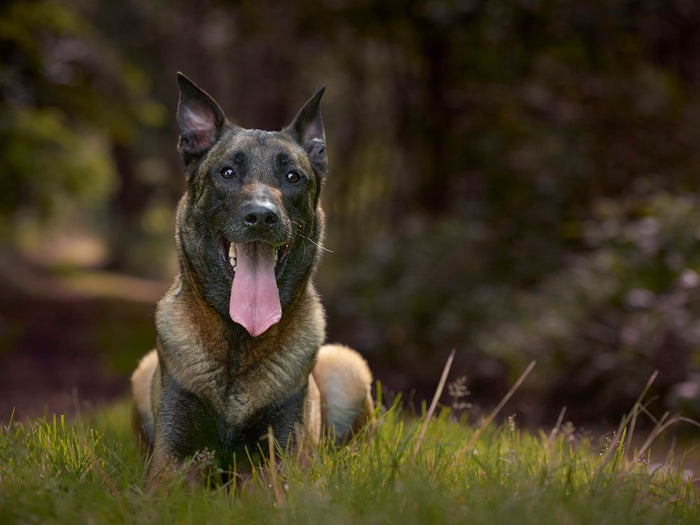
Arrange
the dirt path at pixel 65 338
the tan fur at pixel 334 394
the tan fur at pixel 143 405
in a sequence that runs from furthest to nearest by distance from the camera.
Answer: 1. the dirt path at pixel 65 338
2. the tan fur at pixel 334 394
3. the tan fur at pixel 143 405

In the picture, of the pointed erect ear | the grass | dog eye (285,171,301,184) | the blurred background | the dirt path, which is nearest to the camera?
the grass

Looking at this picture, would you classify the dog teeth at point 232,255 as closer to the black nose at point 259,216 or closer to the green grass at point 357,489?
the black nose at point 259,216

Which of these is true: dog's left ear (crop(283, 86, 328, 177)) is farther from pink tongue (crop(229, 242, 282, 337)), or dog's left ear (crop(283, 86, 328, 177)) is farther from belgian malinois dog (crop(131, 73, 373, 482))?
pink tongue (crop(229, 242, 282, 337))

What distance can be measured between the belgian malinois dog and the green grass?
259 mm

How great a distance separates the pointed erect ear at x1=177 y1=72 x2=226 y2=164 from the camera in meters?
3.98

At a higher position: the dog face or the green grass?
the dog face

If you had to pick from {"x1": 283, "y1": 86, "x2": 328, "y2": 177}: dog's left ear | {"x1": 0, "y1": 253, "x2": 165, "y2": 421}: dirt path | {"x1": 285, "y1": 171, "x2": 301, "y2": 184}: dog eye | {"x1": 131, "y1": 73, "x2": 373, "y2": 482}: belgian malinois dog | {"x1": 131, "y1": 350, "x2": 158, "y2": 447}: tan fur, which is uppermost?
{"x1": 283, "y1": 86, "x2": 328, "y2": 177}: dog's left ear

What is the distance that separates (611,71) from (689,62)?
119 cm

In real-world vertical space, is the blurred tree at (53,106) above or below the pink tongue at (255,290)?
above

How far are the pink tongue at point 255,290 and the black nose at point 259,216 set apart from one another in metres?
0.21

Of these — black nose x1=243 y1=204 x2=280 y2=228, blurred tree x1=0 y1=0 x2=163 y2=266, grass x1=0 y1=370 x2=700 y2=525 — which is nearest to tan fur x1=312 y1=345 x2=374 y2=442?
grass x1=0 y1=370 x2=700 y2=525

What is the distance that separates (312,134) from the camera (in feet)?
13.7

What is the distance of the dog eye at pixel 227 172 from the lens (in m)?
3.75

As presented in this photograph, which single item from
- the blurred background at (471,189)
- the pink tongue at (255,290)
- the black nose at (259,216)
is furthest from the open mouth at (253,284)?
the blurred background at (471,189)
